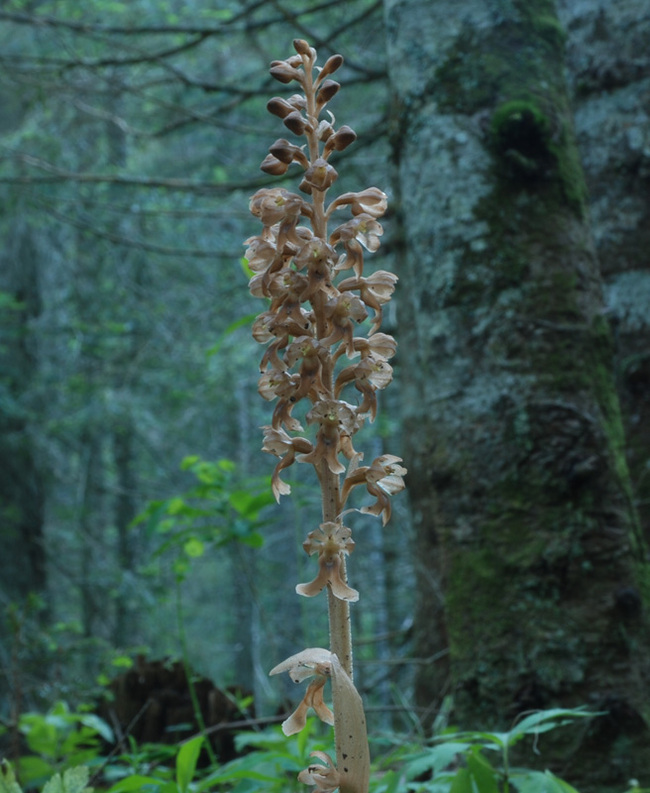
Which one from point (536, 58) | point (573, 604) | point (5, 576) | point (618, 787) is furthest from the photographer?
point (5, 576)

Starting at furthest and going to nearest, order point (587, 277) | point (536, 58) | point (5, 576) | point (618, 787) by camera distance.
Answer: point (5, 576), point (536, 58), point (587, 277), point (618, 787)

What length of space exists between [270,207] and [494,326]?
152 cm

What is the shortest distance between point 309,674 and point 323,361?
0.59 meters

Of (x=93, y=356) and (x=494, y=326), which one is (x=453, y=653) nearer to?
(x=494, y=326)

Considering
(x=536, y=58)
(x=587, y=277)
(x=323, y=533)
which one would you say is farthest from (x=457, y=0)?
(x=323, y=533)

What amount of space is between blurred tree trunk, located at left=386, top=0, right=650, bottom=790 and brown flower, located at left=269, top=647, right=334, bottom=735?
128cm

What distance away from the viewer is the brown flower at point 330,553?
141 centimetres

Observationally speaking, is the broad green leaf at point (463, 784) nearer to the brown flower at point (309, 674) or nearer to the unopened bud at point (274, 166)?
the brown flower at point (309, 674)

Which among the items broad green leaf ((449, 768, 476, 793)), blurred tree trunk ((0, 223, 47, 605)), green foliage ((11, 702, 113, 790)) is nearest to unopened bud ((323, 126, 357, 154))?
broad green leaf ((449, 768, 476, 793))

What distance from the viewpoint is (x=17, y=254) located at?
10570mm

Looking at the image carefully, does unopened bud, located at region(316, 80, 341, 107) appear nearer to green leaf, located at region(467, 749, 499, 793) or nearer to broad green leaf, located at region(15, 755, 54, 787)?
green leaf, located at region(467, 749, 499, 793)

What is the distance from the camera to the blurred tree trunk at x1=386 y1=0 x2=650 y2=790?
254 cm

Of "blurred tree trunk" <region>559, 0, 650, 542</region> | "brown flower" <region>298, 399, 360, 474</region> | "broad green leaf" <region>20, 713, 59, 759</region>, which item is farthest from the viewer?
"blurred tree trunk" <region>559, 0, 650, 542</region>

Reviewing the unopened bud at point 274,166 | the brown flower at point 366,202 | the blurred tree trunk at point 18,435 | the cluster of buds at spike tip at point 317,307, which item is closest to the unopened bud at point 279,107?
the cluster of buds at spike tip at point 317,307
